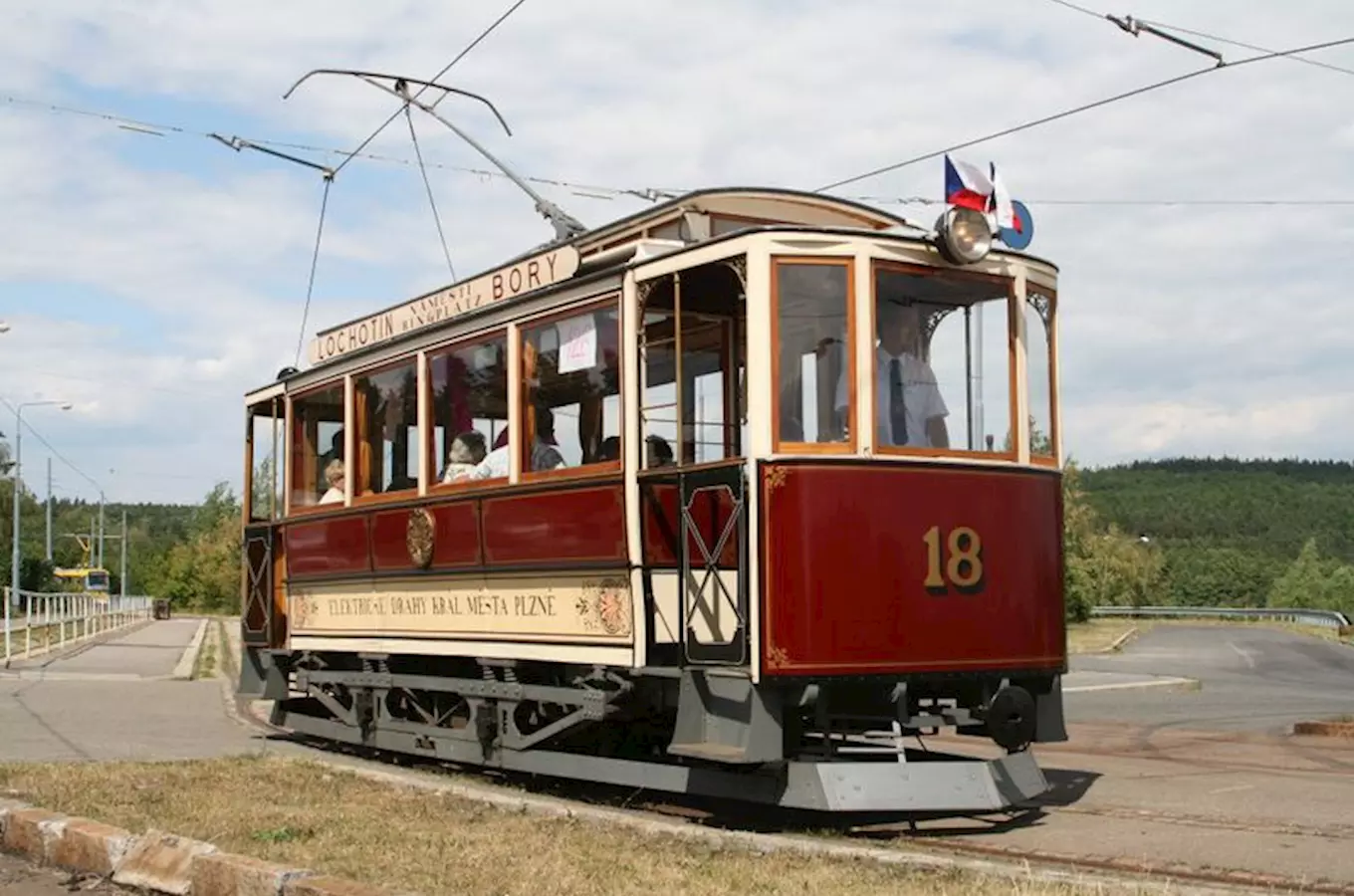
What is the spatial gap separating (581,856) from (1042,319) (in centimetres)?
448

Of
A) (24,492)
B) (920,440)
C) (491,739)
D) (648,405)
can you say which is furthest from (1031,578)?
(24,492)

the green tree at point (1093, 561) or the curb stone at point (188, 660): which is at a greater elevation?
the green tree at point (1093, 561)

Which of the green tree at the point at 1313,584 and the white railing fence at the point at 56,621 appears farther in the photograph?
the green tree at the point at 1313,584

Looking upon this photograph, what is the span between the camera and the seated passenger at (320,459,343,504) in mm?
13406

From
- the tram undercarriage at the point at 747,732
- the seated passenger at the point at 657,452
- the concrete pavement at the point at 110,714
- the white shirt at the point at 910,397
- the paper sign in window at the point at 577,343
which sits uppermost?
the paper sign in window at the point at 577,343

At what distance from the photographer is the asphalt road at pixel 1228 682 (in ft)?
58.6

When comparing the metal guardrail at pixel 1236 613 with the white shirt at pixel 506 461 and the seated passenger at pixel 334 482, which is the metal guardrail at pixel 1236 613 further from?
the white shirt at pixel 506 461

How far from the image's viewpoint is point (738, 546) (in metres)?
8.85

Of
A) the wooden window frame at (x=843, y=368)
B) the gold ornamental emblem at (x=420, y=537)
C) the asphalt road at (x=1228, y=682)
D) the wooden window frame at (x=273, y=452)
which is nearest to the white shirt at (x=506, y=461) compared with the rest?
the gold ornamental emblem at (x=420, y=537)

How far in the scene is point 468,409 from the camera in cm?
1138

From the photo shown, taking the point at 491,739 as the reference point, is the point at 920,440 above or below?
above

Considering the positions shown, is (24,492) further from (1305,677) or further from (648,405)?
(648,405)

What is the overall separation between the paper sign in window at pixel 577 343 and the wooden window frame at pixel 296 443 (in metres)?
3.35

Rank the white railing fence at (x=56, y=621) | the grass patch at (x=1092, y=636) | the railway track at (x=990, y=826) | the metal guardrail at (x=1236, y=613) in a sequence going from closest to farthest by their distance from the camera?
1. the railway track at (x=990, y=826)
2. the white railing fence at (x=56, y=621)
3. the grass patch at (x=1092, y=636)
4. the metal guardrail at (x=1236, y=613)
